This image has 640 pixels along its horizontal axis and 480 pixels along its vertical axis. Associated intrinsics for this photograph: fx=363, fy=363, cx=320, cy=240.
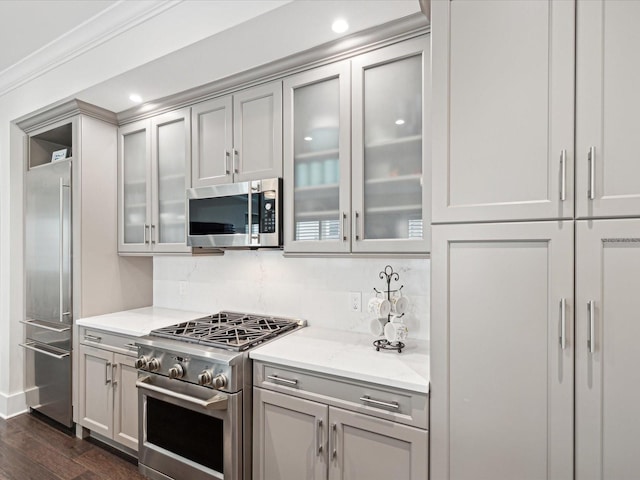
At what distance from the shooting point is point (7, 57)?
284 cm

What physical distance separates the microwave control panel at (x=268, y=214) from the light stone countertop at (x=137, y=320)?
1.04 m

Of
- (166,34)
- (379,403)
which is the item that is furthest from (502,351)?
(166,34)

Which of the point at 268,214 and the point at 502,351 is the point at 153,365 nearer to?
the point at 268,214

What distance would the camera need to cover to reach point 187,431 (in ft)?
6.55

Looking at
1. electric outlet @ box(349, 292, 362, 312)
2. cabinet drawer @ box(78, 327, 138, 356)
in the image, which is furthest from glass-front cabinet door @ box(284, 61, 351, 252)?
cabinet drawer @ box(78, 327, 138, 356)

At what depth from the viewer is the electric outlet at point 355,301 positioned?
7.45 feet

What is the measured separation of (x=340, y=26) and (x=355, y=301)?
152 centimetres

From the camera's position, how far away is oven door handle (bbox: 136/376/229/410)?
1.82 m

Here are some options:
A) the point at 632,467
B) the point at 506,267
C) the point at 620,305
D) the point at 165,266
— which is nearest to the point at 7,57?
the point at 165,266

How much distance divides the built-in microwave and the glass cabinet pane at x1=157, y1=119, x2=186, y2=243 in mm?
182

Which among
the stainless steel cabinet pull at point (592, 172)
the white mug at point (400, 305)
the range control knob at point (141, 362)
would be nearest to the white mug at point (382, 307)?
the white mug at point (400, 305)

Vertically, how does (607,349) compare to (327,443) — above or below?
above

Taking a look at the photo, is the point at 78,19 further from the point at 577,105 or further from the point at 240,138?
the point at 577,105

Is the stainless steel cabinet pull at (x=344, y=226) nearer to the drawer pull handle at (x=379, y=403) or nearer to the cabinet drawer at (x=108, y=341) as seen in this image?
the drawer pull handle at (x=379, y=403)
